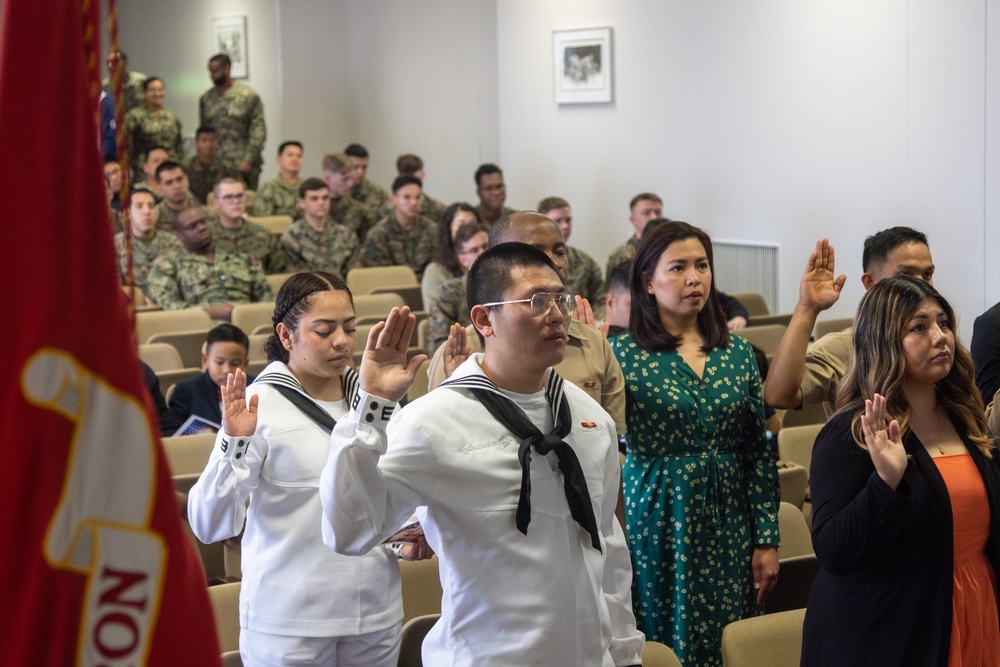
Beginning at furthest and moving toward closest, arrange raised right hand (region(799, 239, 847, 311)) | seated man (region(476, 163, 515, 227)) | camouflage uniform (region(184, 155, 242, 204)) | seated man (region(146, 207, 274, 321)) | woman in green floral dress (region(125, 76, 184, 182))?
woman in green floral dress (region(125, 76, 184, 182)), camouflage uniform (region(184, 155, 242, 204)), seated man (region(476, 163, 515, 227)), seated man (region(146, 207, 274, 321)), raised right hand (region(799, 239, 847, 311))

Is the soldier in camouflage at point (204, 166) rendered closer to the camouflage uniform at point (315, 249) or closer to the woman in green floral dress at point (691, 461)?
the camouflage uniform at point (315, 249)

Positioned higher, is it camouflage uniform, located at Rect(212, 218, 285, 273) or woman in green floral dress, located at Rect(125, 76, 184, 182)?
woman in green floral dress, located at Rect(125, 76, 184, 182)

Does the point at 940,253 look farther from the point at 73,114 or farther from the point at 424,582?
the point at 73,114

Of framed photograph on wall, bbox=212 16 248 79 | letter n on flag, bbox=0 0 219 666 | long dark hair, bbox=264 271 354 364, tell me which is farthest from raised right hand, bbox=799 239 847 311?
framed photograph on wall, bbox=212 16 248 79

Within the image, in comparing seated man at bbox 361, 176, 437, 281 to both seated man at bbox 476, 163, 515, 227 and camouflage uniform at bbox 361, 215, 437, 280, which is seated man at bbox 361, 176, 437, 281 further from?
seated man at bbox 476, 163, 515, 227

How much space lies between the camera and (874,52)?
709 centimetres

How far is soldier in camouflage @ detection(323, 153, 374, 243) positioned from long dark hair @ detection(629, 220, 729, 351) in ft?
23.6

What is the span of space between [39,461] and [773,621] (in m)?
1.90

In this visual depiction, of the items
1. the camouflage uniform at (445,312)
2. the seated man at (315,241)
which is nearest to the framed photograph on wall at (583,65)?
the seated man at (315,241)

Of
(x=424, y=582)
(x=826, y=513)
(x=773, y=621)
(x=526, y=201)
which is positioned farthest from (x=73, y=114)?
(x=526, y=201)

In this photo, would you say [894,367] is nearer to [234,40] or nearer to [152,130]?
[152,130]

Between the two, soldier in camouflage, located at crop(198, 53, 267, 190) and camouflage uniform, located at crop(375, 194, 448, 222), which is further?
soldier in camouflage, located at crop(198, 53, 267, 190)

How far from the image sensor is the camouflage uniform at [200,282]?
725cm

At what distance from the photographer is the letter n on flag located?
979 millimetres
